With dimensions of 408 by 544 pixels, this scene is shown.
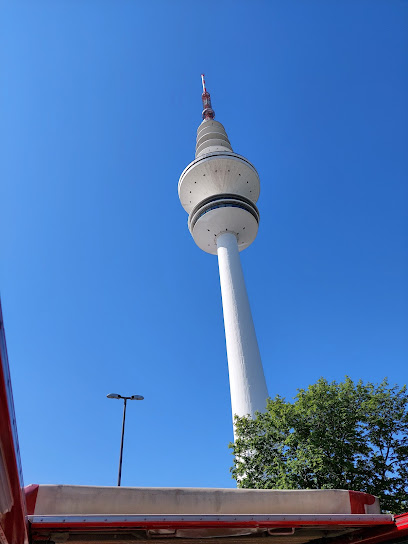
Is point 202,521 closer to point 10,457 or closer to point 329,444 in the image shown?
point 10,457

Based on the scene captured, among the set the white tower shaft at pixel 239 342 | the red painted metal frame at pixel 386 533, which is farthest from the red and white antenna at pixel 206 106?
the red painted metal frame at pixel 386 533

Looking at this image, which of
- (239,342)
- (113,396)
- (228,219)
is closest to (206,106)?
(228,219)

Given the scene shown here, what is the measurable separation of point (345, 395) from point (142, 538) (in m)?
15.8

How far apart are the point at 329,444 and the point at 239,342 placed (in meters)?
19.2

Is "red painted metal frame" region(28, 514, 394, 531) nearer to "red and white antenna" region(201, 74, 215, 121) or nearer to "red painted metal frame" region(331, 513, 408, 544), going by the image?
"red painted metal frame" region(331, 513, 408, 544)

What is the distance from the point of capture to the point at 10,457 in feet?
7.11

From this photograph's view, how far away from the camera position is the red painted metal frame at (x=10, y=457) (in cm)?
178

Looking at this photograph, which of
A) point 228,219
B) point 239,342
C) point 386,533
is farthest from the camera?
point 228,219

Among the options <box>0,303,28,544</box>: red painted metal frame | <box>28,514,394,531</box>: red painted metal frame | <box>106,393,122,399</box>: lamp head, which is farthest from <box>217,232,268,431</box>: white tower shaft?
<box>0,303,28,544</box>: red painted metal frame

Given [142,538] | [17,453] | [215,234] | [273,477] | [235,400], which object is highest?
[215,234]

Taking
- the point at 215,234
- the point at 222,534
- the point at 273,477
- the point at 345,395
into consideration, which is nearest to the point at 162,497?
the point at 222,534

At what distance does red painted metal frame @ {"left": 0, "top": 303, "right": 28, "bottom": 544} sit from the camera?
1.78 m

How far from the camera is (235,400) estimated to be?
32906 mm

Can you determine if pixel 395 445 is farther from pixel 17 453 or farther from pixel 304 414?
pixel 17 453
